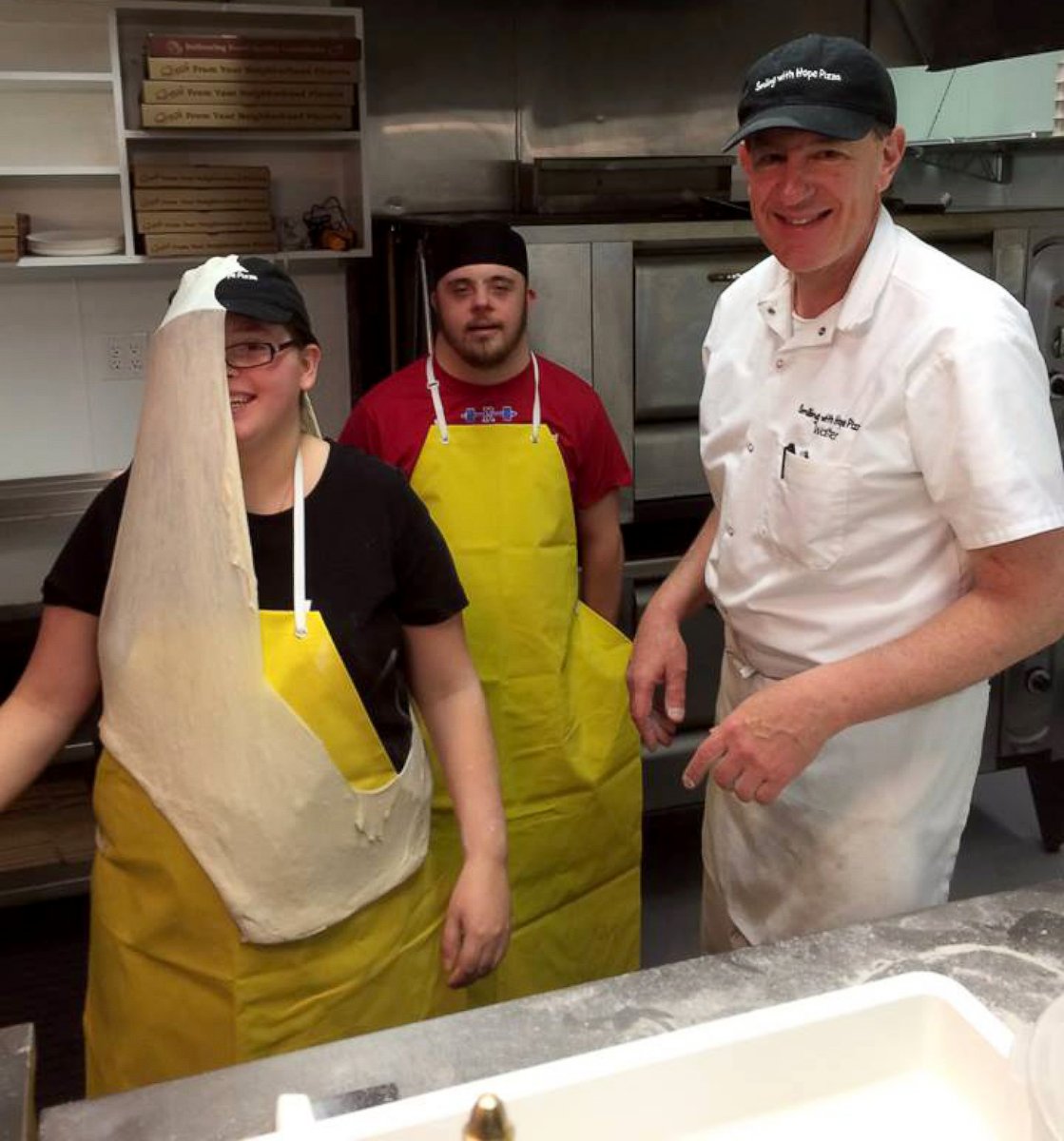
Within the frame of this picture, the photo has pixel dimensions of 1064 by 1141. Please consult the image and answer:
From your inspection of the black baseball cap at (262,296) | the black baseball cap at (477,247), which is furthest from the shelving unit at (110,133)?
the black baseball cap at (262,296)

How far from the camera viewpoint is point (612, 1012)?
99cm

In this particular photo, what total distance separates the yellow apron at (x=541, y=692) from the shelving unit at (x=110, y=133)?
2.96 feet

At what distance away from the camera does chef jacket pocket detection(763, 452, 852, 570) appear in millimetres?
1370

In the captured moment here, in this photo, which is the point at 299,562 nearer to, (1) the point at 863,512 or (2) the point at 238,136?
(1) the point at 863,512

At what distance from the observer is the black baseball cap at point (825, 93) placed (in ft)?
4.13

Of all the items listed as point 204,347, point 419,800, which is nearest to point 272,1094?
point 419,800

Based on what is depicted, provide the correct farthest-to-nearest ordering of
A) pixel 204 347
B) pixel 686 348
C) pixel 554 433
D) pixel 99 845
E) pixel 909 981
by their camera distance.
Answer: pixel 686 348 < pixel 554 433 < pixel 99 845 < pixel 204 347 < pixel 909 981

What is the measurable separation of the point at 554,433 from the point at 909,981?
1.47 metres

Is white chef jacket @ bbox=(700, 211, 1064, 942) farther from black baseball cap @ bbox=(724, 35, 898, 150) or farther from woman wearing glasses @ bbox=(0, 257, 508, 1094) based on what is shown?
woman wearing glasses @ bbox=(0, 257, 508, 1094)

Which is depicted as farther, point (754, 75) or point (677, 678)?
point (677, 678)

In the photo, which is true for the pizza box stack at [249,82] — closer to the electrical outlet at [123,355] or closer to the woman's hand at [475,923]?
the electrical outlet at [123,355]

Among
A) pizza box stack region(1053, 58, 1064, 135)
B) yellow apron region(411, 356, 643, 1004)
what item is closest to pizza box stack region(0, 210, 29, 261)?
yellow apron region(411, 356, 643, 1004)

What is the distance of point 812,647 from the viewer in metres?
1.44

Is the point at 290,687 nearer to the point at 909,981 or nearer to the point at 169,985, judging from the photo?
the point at 169,985
